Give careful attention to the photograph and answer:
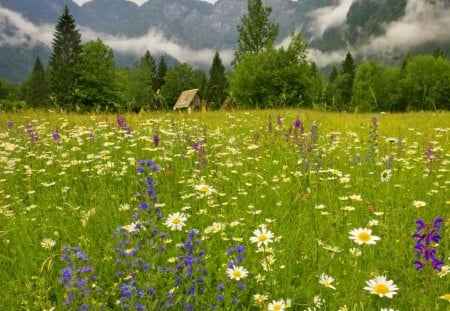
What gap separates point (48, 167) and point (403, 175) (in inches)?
207

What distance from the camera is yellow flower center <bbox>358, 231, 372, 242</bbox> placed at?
235cm

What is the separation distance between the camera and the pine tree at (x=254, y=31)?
44094 mm

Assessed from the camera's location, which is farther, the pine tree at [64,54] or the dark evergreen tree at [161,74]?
the dark evergreen tree at [161,74]

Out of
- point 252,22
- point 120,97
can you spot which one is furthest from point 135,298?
point 120,97

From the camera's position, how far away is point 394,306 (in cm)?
260

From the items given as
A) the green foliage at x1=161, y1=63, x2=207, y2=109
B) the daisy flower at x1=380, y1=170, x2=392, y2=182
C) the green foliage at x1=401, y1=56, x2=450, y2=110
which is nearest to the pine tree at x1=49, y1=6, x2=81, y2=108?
the green foliage at x1=161, y1=63, x2=207, y2=109

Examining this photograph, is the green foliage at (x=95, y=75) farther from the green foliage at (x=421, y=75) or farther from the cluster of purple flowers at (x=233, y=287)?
the green foliage at (x=421, y=75)

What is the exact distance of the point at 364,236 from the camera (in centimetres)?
239

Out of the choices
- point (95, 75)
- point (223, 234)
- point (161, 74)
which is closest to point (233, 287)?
point (223, 234)

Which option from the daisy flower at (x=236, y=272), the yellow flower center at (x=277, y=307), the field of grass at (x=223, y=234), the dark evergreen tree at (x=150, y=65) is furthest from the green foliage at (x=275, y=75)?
the dark evergreen tree at (x=150, y=65)

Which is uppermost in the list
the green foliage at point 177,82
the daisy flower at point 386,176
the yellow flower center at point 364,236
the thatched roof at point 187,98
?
the green foliage at point 177,82

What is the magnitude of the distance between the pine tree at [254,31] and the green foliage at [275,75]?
552 inches

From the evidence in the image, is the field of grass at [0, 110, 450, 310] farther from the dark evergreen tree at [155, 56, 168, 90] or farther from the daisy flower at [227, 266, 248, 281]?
the dark evergreen tree at [155, 56, 168, 90]

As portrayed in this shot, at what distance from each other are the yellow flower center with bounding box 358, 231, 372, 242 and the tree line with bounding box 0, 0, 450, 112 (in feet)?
10.5
